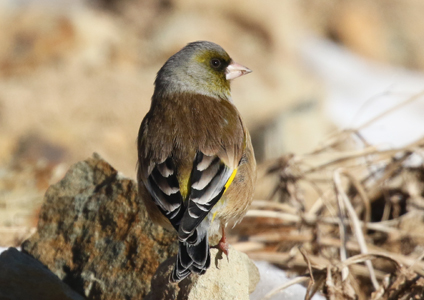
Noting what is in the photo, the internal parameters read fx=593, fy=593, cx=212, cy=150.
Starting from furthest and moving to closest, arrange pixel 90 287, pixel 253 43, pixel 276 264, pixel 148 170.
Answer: pixel 253 43, pixel 276 264, pixel 90 287, pixel 148 170

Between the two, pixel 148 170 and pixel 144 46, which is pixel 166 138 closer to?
pixel 148 170

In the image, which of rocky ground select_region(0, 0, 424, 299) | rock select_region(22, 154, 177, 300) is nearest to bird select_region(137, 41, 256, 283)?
rock select_region(22, 154, 177, 300)

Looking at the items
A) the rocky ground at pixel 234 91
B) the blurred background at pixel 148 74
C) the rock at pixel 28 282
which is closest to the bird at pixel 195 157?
the rock at pixel 28 282

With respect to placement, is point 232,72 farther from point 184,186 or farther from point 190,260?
point 190,260

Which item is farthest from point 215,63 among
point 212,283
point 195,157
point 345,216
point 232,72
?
point 345,216

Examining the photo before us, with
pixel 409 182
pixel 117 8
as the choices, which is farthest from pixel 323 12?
pixel 409 182
